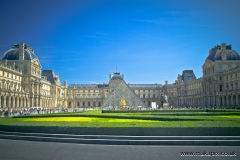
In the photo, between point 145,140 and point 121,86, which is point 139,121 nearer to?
point 145,140

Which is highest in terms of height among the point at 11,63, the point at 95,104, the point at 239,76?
the point at 11,63

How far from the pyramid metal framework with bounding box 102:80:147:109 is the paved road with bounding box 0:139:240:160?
120 ft

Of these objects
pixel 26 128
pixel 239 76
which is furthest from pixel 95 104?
pixel 26 128

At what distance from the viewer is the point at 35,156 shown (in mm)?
9289

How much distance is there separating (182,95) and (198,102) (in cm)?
1259

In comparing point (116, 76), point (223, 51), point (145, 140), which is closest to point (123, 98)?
point (223, 51)

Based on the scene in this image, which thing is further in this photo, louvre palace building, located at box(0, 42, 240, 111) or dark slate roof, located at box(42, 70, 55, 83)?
dark slate roof, located at box(42, 70, 55, 83)

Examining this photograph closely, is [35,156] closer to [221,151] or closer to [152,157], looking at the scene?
[152,157]

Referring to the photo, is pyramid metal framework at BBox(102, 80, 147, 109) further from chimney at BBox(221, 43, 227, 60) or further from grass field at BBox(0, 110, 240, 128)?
chimney at BBox(221, 43, 227, 60)

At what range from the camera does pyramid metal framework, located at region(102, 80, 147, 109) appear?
48.1 m

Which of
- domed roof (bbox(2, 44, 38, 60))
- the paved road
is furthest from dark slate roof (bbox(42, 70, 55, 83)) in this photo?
the paved road

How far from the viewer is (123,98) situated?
49.7 metres

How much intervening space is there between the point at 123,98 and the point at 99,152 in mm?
39633

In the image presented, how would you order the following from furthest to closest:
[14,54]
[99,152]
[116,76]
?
[116,76]
[14,54]
[99,152]
